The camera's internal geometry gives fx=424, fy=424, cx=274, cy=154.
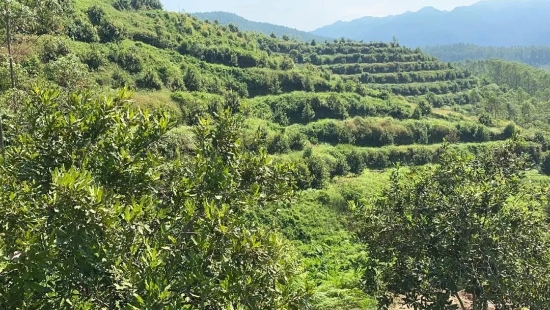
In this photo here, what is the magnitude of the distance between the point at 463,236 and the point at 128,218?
7.18 m

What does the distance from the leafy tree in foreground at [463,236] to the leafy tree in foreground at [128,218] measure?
418cm

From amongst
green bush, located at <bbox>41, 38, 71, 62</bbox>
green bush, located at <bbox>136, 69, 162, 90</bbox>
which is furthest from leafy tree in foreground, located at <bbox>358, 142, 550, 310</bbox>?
green bush, located at <bbox>136, 69, 162, 90</bbox>

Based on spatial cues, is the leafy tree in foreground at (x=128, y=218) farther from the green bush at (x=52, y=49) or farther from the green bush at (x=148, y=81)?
the green bush at (x=148, y=81)

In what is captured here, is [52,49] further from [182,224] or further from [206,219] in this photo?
[206,219]

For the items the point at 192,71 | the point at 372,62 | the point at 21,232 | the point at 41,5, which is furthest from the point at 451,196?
the point at 372,62

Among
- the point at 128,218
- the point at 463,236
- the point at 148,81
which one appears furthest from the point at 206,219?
the point at 148,81

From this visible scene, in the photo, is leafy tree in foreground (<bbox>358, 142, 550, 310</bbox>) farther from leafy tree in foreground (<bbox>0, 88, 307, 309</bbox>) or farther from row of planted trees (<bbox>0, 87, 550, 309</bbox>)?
leafy tree in foreground (<bbox>0, 88, 307, 309</bbox>)

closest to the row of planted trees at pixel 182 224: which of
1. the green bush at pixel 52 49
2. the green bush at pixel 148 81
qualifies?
the green bush at pixel 52 49

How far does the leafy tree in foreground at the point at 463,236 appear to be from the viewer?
352 inches

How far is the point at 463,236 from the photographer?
30.3 feet

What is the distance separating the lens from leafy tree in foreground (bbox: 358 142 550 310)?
29.3 feet

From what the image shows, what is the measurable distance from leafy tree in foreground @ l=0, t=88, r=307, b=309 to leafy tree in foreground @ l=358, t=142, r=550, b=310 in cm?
418

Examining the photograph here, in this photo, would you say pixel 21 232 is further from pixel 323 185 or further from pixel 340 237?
pixel 323 185

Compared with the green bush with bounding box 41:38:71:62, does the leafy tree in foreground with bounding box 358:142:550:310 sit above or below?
below
